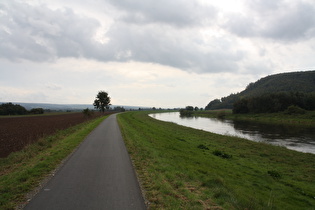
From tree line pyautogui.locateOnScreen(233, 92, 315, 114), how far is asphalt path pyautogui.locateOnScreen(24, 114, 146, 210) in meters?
85.8

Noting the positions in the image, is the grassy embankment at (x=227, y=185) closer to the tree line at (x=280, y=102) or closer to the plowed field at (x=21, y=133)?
the plowed field at (x=21, y=133)

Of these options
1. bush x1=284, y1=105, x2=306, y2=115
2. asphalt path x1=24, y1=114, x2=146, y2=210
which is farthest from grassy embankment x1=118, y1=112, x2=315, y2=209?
bush x1=284, y1=105, x2=306, y2=115

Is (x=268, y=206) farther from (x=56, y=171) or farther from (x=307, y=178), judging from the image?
(x=56, y=171)

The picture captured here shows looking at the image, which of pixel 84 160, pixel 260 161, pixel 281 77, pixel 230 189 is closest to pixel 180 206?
pixel 230 189

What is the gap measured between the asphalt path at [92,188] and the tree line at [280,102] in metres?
85.8

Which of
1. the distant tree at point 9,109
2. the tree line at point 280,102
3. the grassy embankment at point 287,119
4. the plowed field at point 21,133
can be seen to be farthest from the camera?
the distant tree at point 9,109

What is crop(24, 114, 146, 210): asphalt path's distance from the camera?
17.9 ft

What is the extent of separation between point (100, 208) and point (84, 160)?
562 cm

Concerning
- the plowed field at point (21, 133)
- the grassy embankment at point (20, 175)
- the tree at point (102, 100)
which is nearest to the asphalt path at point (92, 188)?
the grassy embankment at point (20, 175)

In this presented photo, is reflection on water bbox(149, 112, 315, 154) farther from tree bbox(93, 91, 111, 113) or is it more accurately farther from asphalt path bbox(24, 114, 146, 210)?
tree bbox(93, 91, 111, 113)

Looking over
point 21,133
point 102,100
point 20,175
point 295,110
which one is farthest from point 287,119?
point 20,175

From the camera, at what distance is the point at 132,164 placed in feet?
31.6

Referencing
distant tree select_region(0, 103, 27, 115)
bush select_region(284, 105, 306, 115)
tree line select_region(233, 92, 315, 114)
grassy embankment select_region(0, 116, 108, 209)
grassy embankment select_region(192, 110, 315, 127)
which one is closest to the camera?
grassy embankment select_region(0, 116, 108, 209)

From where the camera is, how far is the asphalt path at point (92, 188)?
545 cm
